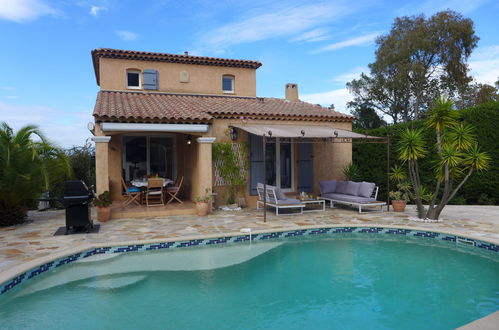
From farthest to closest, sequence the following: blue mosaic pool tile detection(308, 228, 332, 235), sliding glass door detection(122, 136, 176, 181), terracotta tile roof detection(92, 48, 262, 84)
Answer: terracotta tile roof detection(92, 48, 262, 84)
sliding glass door detection(122, 136, 176, 181)
blue mosaic pool tile detection(308, 228, 332, 235)

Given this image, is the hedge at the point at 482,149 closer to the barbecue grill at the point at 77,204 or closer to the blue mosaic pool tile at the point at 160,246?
the blue mosaic pool tile at the point at 160,246

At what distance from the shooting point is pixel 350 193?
16.0 m

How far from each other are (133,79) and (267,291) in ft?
53.4

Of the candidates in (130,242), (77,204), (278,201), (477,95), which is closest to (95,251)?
(130,242)

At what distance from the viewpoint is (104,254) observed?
970cm

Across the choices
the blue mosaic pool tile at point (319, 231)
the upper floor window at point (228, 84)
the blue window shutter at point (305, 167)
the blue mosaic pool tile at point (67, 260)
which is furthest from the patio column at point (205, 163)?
the upper floor window at point (228, 84)

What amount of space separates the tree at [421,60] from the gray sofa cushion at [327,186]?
25.0 metres

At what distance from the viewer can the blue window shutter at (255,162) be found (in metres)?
16.8

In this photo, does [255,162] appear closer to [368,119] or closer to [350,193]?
[350,193]

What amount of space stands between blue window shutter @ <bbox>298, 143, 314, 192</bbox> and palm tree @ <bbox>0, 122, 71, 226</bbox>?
10.9 meters

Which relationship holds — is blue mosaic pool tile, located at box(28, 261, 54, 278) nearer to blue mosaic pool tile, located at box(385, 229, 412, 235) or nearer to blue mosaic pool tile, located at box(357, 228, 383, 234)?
blue mosaic pool tile, located at box(357, 228, 383, 234)

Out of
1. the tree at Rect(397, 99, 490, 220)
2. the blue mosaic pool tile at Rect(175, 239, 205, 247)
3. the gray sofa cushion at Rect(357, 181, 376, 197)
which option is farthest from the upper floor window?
the blue mosaic pool tile at Rect(175, 239, 205, 247)

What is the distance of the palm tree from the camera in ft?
41.5

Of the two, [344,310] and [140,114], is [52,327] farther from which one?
[140,114]
